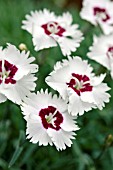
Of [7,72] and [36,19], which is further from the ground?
[36,19]

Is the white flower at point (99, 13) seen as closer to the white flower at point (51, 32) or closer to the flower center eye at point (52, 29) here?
the white flower at point (51, 32)

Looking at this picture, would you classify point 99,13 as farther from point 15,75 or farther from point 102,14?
point 15,75

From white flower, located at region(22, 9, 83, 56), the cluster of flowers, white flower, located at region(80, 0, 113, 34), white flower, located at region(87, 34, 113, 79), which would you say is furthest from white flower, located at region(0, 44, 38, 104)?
white flower, located at region(80, 0, 113, 34)

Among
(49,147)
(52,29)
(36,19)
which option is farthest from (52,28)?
Result: (49,147)

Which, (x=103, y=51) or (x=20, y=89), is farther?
(x=103, y=51)

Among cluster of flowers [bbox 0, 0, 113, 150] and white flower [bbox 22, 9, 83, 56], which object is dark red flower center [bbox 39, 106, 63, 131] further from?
white flower [bbox 22, 9, 83, 56]

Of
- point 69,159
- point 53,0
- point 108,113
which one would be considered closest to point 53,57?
point 108,113
